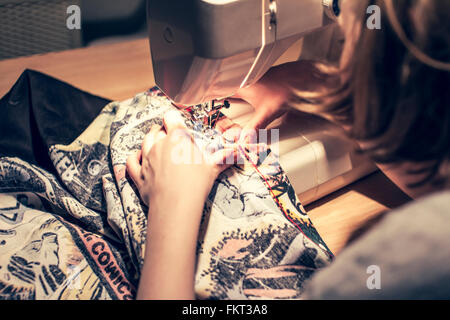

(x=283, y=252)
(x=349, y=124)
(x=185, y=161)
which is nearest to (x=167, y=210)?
(x=185, y=161)

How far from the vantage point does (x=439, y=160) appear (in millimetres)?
424

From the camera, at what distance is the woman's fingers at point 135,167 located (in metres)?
0.52

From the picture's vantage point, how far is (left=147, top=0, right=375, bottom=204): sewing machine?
1.44 ft

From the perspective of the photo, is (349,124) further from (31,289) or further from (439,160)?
(31,289)

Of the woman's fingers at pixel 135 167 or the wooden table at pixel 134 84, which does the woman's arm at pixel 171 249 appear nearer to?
the woman's fingers at pixel 135 167

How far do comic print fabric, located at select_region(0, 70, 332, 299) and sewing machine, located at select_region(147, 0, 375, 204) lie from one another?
0.27ft

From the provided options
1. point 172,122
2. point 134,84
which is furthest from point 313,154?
point 134,84

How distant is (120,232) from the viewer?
1.73 ft

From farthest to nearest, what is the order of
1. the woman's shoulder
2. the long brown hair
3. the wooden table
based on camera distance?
the wooden table < the long brown hair < the woman's shoulder

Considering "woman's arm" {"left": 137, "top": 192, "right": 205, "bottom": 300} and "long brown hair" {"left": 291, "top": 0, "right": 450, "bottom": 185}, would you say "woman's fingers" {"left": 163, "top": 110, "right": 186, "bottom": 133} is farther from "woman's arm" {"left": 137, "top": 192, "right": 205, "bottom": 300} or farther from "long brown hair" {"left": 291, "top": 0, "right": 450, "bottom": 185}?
"long brown hair" {"left": 291, "top": 0, "right": 450, "bottom": 185}
